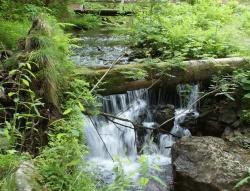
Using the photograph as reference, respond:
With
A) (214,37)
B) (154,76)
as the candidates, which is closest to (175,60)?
(154,76)

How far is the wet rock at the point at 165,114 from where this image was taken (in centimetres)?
809

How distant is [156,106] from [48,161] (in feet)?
15.6

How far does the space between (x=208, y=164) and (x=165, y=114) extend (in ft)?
7.24

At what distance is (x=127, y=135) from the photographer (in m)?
7.61

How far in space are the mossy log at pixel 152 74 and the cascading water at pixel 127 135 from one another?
555 millimetres

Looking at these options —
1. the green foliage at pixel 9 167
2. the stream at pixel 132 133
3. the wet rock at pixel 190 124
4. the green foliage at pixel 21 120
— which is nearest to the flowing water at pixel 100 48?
the stream at pixel 132 133

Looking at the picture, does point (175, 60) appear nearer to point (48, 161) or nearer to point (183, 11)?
point (48, 161)

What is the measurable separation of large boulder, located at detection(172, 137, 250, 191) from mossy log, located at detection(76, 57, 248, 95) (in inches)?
46.2

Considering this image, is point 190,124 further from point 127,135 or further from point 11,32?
point 11,32

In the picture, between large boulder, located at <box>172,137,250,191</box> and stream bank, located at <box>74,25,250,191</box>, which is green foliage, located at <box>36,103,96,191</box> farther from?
large boulder, located at <box>172,137,250,191</box>

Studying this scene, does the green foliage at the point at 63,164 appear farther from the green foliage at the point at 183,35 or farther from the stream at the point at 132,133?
the green foliage at the point at 183,35

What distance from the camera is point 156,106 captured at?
27.6ft

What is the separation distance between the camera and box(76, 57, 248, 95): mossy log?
6449 millimetres

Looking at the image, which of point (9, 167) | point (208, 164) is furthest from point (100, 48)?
point (9, 167)
